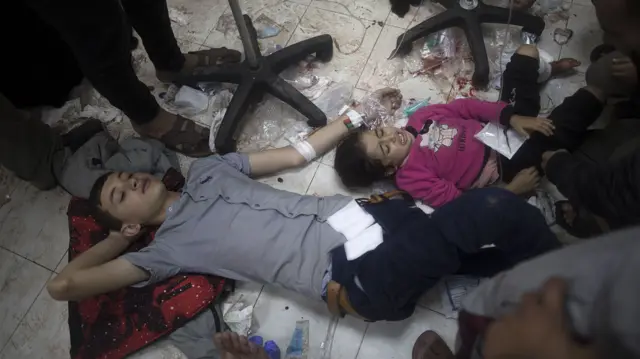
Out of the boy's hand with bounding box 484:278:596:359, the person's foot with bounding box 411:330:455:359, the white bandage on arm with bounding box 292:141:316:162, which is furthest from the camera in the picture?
the white bandage on arm with bounding box 292:141:316:162

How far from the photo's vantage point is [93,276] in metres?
1.32

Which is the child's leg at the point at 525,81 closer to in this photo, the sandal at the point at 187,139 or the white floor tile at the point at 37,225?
the sandal at the point at 187,139

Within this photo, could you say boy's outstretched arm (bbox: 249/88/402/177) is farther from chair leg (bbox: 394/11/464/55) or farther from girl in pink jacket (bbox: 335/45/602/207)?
chair leg (bbox: 394/11/464/55)

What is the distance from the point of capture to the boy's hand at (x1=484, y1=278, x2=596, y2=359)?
0.58 m

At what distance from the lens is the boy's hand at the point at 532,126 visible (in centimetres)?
142

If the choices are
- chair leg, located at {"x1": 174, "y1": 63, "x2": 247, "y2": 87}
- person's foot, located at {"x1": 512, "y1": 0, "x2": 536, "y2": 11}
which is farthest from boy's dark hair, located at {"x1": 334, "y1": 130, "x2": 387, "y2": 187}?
person's foot, located at {"x1": 512, "y1": 0, "x2": 536, "y2": 11}

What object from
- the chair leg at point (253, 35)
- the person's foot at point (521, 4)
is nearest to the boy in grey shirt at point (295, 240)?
the chair leg at point (253, 35)

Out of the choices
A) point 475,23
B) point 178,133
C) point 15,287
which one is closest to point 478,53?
point 475,23

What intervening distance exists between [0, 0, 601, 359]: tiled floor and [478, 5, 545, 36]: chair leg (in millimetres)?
87

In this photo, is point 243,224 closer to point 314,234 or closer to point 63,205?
point 314,234

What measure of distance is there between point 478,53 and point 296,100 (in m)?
0.63

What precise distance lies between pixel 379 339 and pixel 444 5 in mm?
1189

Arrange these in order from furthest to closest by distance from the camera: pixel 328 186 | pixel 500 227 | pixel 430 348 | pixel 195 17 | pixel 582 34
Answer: pixel 195 17, pixel 582 34, pixel 328 186, pixel 430 348, pixel 500 227

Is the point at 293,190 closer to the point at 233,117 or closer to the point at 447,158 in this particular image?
the point at 233,117
